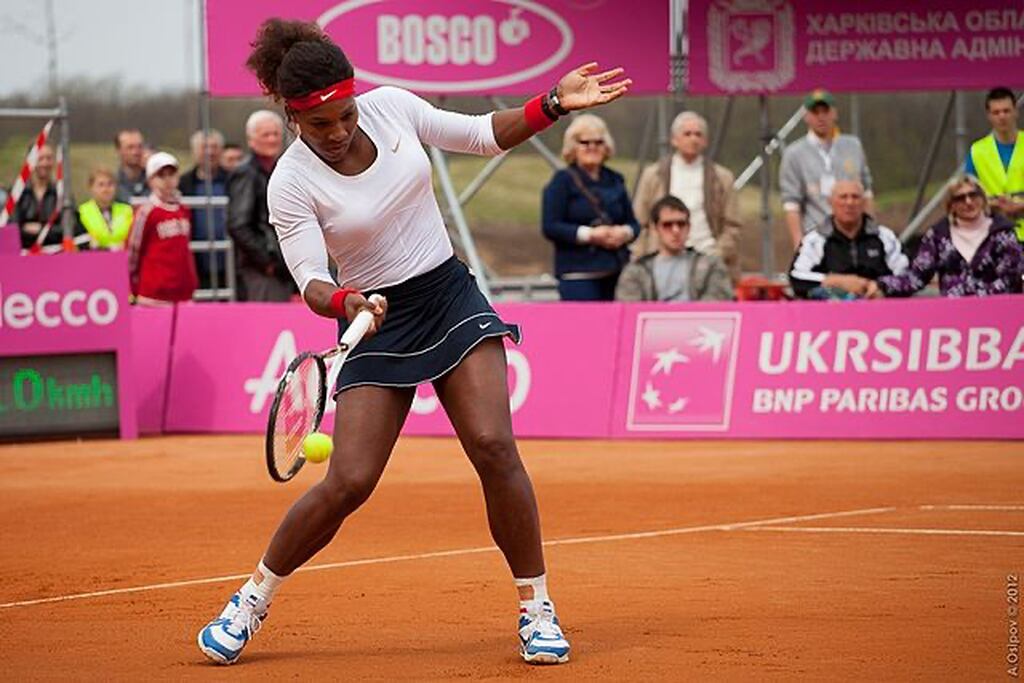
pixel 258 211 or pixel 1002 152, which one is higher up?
pixel 1002 152

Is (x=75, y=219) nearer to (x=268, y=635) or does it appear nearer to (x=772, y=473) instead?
(x=772, y=473)

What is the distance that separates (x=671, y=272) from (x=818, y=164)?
2046mm

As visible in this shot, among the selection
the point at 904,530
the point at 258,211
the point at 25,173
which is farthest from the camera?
the point at 25,173

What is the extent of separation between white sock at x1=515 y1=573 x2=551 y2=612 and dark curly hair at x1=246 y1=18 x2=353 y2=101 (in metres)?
1.88

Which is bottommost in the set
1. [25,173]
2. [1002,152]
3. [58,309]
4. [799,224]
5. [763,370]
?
[763,370]

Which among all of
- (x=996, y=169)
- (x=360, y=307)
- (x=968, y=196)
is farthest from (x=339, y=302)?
(x=996, y=169)

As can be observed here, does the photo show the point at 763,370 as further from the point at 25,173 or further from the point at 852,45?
the point at 25,173

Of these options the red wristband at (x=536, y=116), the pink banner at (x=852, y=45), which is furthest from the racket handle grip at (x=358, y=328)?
the pink banner at (x=852, y=45)

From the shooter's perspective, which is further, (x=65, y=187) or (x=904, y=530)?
(x=65, y=187)

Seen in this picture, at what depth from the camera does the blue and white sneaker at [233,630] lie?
7.38 m

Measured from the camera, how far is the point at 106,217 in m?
19.2

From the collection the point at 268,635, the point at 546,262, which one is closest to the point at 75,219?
the point at 268,635

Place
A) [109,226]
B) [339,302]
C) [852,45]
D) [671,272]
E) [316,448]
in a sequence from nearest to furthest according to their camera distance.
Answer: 1. [316,448]
2. [339,302]
3. [671,272]
4. [852,45]
5. [109,226]

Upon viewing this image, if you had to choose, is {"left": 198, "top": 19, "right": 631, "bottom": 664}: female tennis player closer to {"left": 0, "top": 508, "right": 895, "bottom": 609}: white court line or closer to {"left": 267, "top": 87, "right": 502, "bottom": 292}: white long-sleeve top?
{"left": 267, "top": 87, "right": 502, "bottom": 292}: white long-sleeve top
